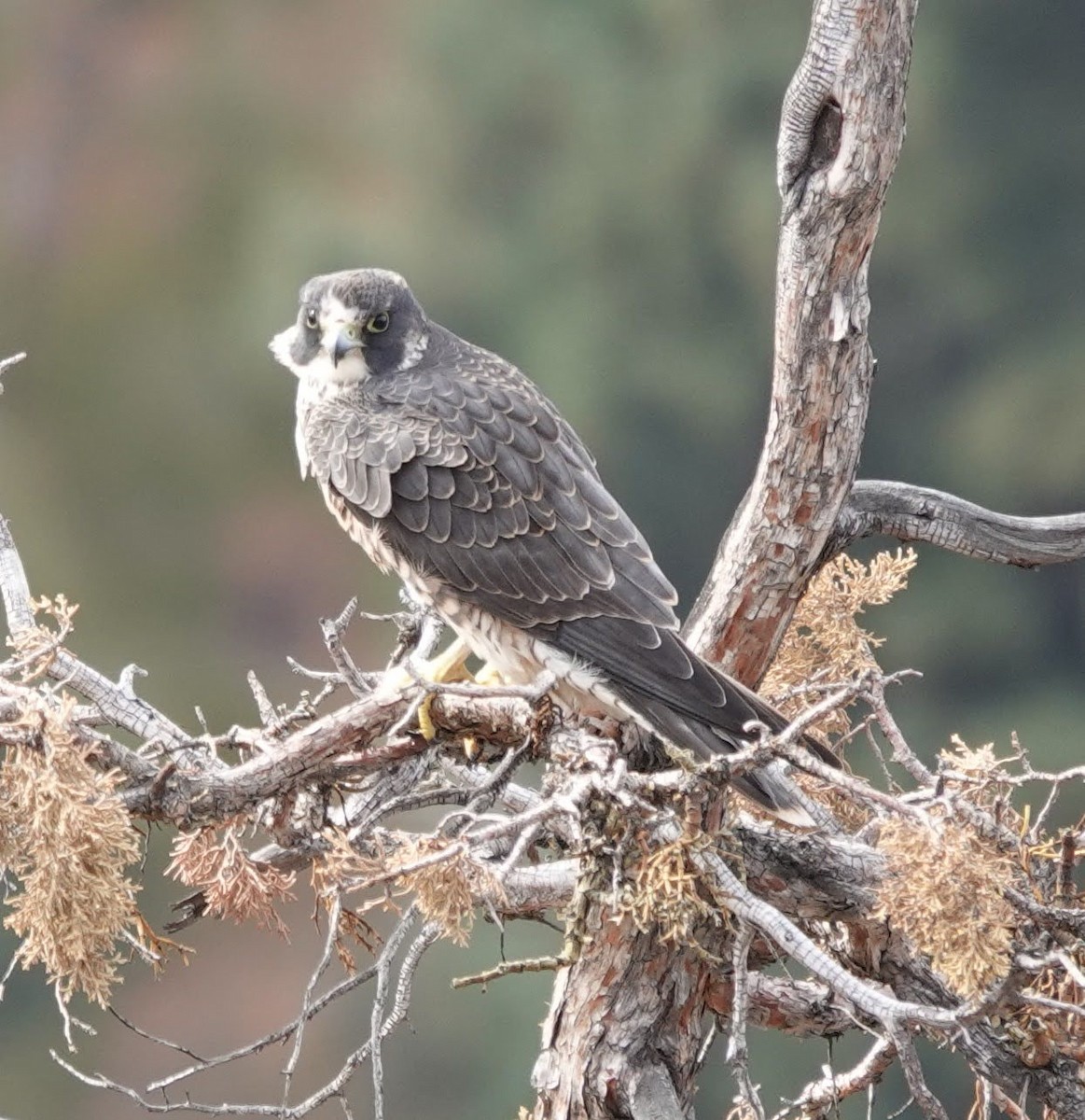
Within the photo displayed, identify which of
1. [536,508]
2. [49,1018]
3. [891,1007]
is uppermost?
[536,508]

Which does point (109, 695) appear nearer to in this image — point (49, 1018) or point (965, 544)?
point (965, 544)

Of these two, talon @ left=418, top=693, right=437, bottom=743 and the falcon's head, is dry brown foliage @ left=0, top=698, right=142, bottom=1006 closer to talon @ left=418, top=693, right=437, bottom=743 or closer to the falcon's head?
talon @ left=418, top=693, right=437, bottom=743

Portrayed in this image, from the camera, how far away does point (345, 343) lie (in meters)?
2.87

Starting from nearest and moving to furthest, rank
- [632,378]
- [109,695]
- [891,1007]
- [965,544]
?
[891,1007] → [109,695] → [965,544] → [632,378]

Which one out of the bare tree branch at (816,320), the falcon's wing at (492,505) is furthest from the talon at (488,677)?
the bare tree branch at (816,320)

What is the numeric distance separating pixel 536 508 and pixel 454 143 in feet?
17.2

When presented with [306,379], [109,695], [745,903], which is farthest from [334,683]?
[745,903]

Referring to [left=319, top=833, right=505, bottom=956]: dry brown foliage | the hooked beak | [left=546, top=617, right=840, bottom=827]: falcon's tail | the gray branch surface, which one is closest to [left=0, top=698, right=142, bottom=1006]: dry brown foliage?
[left=319, top=833, right=505, bottom=956]: dry brown foliage

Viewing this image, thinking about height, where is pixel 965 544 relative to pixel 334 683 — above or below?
above

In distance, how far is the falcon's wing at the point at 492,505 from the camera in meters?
2.64

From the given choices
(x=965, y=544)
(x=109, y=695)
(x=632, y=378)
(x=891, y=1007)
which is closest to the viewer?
(x=891, y=1007)

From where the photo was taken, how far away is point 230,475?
24.4 ft

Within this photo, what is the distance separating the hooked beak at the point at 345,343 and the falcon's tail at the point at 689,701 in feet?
2.52

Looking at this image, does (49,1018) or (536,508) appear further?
(49,1018)
